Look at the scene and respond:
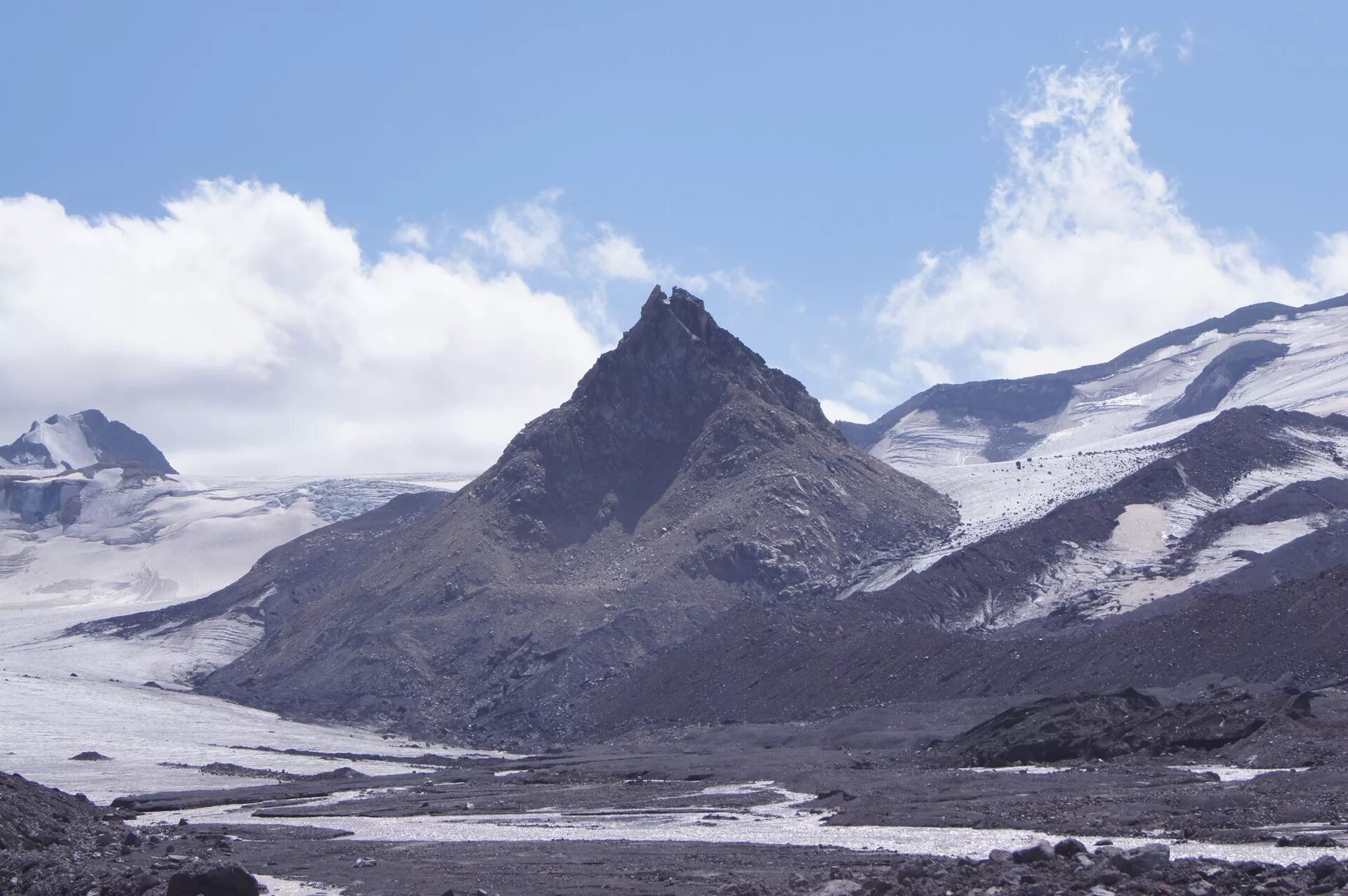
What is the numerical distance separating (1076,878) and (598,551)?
80.4 meters

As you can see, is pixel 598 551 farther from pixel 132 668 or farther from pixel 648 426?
pixel 132 668

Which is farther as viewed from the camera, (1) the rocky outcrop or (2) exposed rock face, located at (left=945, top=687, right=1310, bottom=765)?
(1) the rocky outcrop

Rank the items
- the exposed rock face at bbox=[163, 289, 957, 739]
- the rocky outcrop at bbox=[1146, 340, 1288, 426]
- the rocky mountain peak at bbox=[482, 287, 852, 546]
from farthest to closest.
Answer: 1. the rocky outcrop at bbox=[1146, 340, 1288, 426]
2. the rocky mountain peak at bbox=[482, 287, 852, 546]
3. the exposed rock face at bbox=[163, 289, 957, 739]

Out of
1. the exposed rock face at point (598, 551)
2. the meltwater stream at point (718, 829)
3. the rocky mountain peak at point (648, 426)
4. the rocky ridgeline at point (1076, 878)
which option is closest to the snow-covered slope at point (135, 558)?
the exposed rock face at point (598, 551)

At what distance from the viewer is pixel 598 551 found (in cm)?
10188

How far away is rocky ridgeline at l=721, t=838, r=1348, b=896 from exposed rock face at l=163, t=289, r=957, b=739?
5562cm

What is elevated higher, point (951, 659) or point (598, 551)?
point (598, 551)

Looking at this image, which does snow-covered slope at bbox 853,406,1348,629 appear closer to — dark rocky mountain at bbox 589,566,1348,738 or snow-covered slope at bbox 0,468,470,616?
dark rocky mountain at bbox 589,566,1348,738

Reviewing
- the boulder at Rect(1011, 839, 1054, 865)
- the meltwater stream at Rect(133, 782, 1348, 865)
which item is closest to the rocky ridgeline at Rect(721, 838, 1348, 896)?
the boulder at Rect(1011, 839, 1054, 865)

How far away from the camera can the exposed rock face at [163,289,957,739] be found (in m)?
87.6

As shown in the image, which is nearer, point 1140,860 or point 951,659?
point 1140,860

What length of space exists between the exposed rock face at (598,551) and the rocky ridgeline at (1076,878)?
55.6 metres

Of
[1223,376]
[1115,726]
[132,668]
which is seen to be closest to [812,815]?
[1115,726]

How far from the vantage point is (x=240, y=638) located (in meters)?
119
